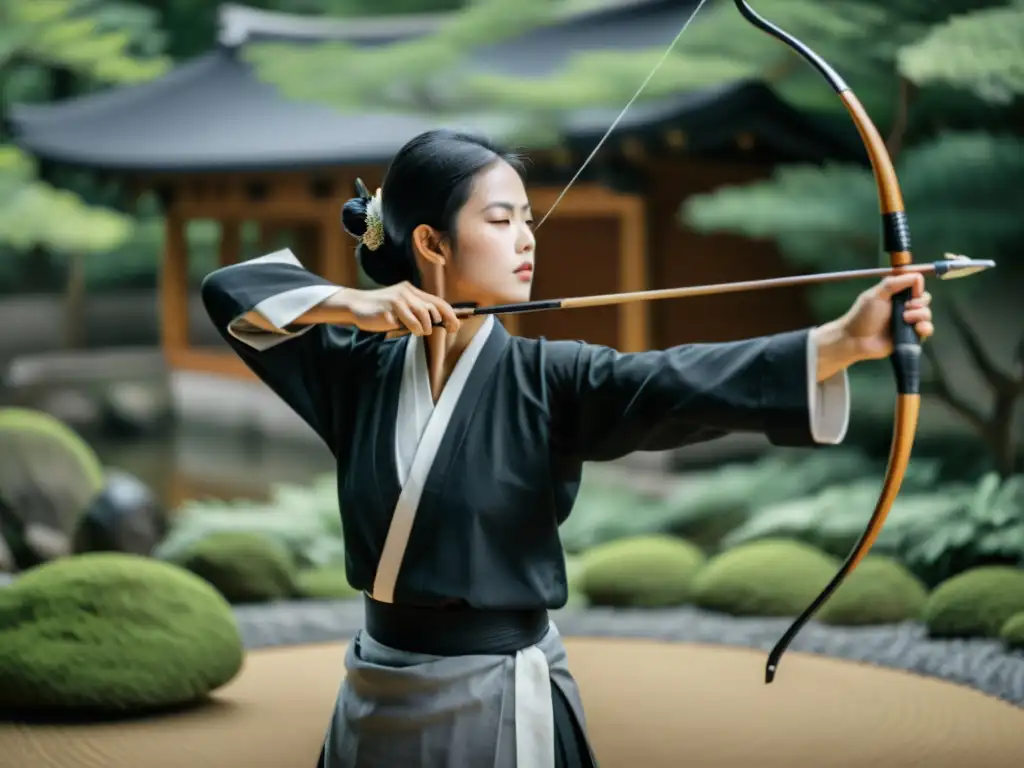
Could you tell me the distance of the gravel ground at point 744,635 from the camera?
5230 mm

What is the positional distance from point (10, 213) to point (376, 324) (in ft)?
26.2

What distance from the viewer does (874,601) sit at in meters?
6.09

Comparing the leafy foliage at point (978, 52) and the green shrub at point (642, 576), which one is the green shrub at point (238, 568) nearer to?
the green shrub at point (642, 576)

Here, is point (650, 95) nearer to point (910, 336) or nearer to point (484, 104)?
point (484, 104)

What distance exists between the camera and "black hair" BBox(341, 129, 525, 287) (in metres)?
2.40

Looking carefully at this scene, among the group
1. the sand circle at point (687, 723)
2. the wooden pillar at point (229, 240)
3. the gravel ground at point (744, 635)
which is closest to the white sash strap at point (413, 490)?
the sand circle at point (687, 723)

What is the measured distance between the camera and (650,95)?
805cm

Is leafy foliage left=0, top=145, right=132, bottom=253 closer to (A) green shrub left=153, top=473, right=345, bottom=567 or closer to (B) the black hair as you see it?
(A) green shrub left=153, top=473, right=345, bottom=567

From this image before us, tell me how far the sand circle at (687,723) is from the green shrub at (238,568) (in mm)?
1320

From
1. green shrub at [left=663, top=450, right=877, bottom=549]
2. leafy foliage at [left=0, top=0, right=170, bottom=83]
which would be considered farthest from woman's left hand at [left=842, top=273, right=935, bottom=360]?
leafy foliage at [left=0, top=0, right=170, bottom=83]

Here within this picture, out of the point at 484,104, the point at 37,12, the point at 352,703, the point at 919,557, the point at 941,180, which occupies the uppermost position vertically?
the point at 37,12

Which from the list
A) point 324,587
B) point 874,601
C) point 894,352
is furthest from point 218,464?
point 894,352

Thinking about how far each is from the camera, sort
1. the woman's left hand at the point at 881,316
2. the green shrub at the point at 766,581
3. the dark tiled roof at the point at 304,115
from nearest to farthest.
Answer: the woman's left hand at the point at 881,316, the green shrub at the point at 766,581, the dark tiled roof at the point at 304,115

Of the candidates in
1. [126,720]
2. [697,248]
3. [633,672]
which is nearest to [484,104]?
[697,248]
